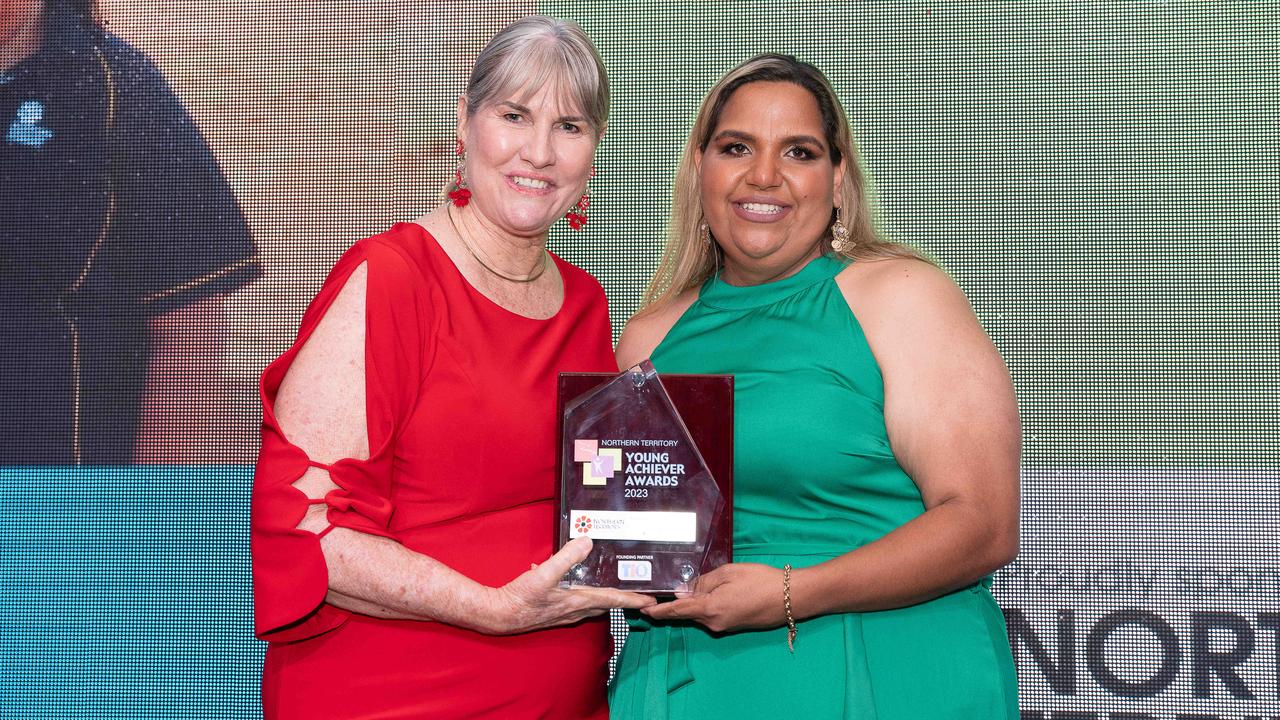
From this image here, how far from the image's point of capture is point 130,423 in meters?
3.29

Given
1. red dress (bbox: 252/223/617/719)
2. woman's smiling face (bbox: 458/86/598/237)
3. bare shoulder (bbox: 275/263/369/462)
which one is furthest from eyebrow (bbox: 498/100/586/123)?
bare shoulder (bbox: 275/263/369/462)

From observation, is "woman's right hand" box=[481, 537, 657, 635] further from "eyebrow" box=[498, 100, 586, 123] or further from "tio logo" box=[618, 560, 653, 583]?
"eyebrow" box=[498, 100, 586, 123]

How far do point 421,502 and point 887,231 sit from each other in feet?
6.48

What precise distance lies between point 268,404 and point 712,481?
0.69m

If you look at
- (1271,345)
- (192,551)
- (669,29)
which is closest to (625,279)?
(669,29)

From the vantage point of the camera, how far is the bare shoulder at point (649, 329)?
2072mm

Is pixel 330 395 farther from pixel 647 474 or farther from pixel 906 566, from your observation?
pixel 906 566

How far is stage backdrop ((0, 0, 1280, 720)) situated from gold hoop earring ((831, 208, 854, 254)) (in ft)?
4.22

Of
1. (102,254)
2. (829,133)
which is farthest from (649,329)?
(102,254)

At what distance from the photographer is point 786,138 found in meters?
1.87

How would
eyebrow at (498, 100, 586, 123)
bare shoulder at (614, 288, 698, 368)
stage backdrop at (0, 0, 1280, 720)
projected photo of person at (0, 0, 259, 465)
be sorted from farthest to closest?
projected photo of person at (0, 0, 259, 465) < stage backdrop at (0, 0, 1280, 720) < bare shoulder at (614, 288, 698, 368) < eyebrow at (498, 100, 586, 123)

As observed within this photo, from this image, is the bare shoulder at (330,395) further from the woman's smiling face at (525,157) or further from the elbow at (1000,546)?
the elbow at (1000,546)

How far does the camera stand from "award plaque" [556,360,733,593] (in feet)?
5.16

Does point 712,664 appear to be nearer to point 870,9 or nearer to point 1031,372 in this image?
point 1031,372
